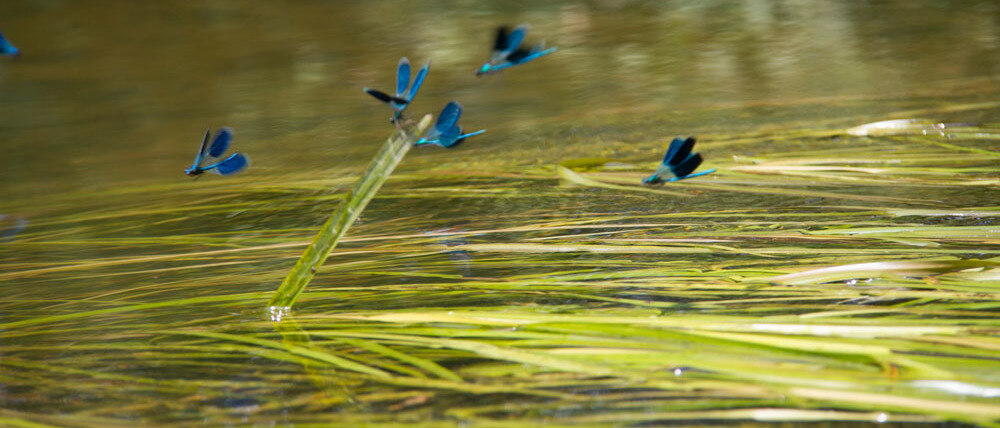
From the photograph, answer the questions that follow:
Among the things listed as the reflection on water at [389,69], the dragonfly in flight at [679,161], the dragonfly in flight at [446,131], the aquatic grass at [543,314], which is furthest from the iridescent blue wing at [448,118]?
the reflection on water at [389,69]

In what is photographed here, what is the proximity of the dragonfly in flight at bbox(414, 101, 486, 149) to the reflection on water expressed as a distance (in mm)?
1082

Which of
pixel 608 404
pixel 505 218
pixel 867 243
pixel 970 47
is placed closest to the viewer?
pixel 608 404

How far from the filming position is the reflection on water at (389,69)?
7.30 ft

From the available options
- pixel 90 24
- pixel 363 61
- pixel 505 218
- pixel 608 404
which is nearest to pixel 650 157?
pixel 505 218

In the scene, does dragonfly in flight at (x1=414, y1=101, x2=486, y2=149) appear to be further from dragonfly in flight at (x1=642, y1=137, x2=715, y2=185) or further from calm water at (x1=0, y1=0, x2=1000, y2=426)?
dragonfly in flight at (x1=642, y1=137, x2=715, y2=185)

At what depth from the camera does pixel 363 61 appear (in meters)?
3.31

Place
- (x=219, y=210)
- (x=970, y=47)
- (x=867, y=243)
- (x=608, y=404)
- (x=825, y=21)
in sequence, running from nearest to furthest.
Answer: (x=608, y=404) < (x=867, y=243) < (x=219, y=210) < (x=970, y=47) < (x=825, y=21)

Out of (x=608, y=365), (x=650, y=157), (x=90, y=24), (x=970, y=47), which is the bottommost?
(x=970, y=47)

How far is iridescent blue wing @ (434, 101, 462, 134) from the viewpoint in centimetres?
72

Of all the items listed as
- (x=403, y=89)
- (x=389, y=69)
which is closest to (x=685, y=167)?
(x=403, y=89)

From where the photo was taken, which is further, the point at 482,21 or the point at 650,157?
the point at 482,21

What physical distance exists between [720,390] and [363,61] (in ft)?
9.40

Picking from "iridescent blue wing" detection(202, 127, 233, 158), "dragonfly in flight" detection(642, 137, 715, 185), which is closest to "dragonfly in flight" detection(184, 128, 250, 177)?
"iridescent blue wing" detection(202, 127, 233, 158)

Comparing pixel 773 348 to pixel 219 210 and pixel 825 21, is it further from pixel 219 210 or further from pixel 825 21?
pixel 825 21
